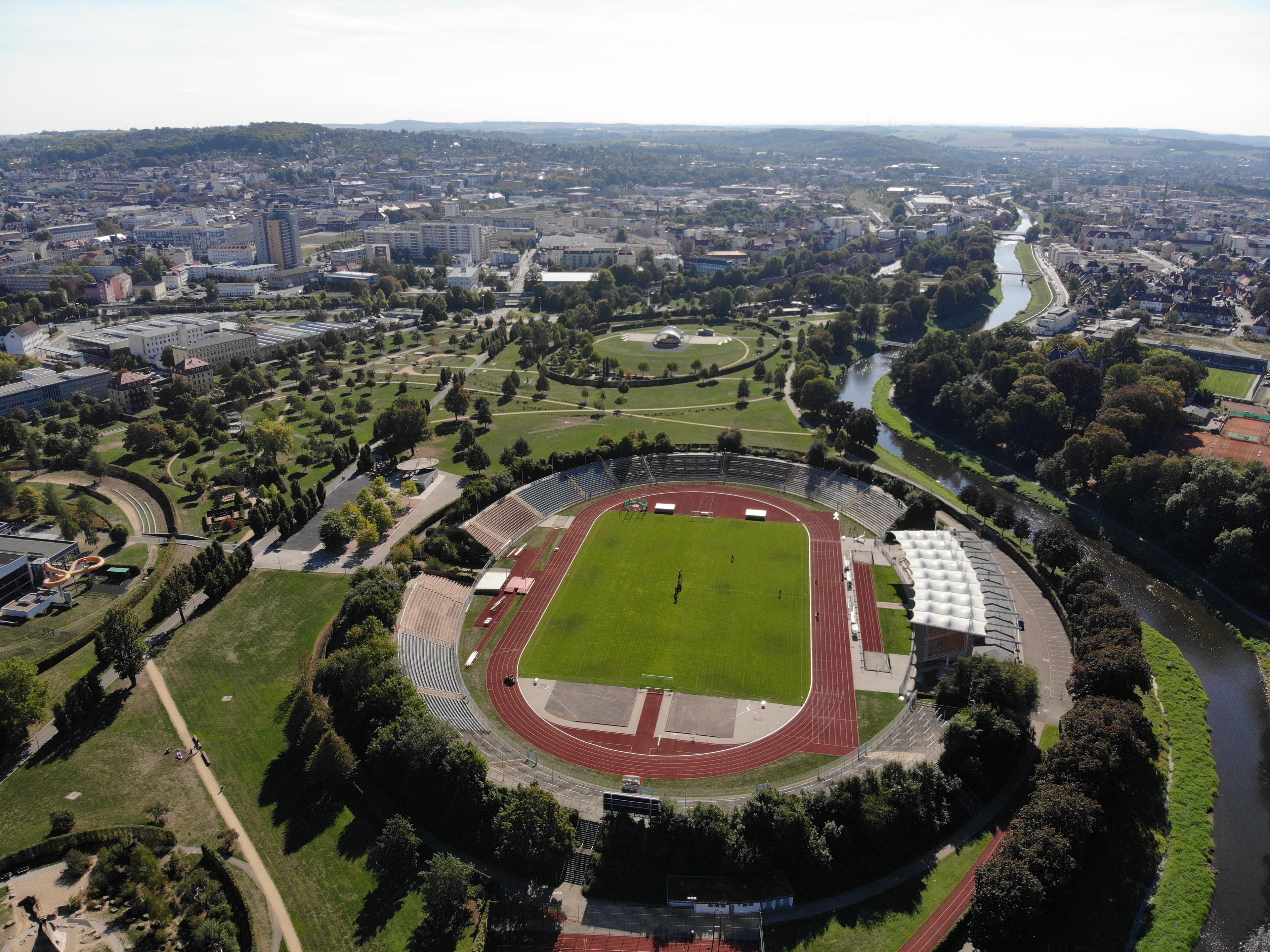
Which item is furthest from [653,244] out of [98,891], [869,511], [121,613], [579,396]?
[98,891]

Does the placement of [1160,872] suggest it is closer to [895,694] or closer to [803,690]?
[895,694]

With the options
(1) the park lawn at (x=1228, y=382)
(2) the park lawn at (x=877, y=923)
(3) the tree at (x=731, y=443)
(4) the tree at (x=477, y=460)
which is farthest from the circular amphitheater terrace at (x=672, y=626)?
(1) the park lawn at (x=1228, y=382)

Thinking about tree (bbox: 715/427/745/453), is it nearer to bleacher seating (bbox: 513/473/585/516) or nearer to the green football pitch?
the green football pitch

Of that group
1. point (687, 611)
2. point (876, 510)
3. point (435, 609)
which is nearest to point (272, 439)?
point (435, 609)

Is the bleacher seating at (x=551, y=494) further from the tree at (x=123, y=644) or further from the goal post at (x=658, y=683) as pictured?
the tree at (x=123, y=644)

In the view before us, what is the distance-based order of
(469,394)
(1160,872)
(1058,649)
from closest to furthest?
1. (1160,872)
2. (1058,649)
3. (469,394)

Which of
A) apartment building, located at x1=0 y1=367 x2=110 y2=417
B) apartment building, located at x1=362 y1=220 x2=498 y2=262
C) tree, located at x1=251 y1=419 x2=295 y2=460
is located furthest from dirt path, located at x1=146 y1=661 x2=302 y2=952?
apartment building, located at x1=362 y1=220 x2=498 y2=262

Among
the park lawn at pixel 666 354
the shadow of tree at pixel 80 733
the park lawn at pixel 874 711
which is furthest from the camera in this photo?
the park lawn at pixel 666 354
